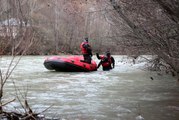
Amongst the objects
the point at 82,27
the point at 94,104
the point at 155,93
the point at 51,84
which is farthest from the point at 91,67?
the point at 82,27

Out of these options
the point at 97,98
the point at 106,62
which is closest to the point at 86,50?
the point at 106,62

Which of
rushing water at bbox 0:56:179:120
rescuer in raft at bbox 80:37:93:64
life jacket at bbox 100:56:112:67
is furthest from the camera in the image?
life jacket at bbox 100:56:112:67

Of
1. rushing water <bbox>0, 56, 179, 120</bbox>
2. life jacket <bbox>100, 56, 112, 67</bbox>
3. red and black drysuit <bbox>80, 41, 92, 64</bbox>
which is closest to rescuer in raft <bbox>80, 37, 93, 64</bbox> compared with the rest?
red and black drysuit <bbox>80, 41, 92, 64</bbox>

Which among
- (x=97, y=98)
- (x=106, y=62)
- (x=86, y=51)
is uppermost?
(x=86, y=51)

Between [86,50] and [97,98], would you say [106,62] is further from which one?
[97,98]

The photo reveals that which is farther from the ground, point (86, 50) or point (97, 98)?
point (86, 50)

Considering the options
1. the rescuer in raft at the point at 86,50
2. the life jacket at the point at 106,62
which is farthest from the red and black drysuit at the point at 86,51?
the life jacket at the point at 106,62

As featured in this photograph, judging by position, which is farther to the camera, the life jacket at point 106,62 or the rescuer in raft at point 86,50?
the life jacket at point 106,62

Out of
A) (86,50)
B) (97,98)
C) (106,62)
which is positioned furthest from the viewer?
(106,62)

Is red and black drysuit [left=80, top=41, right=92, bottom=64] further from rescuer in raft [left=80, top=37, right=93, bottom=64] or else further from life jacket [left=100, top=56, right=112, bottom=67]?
life jacket [left=100, top=56, right=112, bottom=67]

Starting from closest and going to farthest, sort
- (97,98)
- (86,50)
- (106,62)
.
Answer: (97,98) → (86,50) → (106,62)

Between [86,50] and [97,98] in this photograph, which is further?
[86,50]

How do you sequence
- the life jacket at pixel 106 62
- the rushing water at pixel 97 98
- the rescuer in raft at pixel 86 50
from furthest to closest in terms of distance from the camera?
the life jacket at pixel 106 62
the rescuer in raft at pixel 86 50
the rushing water at pixel 97 98

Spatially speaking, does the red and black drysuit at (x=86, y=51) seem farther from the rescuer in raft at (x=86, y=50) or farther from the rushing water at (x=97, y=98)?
the rushing water at (x=97, y=98)
